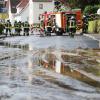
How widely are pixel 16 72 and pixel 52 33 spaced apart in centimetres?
3284

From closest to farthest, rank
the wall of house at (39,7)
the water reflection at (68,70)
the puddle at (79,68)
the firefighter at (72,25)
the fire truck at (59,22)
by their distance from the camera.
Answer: the water reflection at (68,70), the puddle at (79,68), the firefighter at (72,25), the fire truck at (59,22), the wall of house at (39,7)

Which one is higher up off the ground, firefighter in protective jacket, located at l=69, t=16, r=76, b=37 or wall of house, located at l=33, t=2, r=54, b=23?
wall of house, located at l=33, t=2, r=54, b=23

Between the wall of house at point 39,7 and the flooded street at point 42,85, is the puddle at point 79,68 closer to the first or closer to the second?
the flooded street at point 42,85

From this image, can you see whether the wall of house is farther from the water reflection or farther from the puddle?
the water reflection

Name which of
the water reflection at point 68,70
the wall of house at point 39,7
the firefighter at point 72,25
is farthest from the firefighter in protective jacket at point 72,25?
the wall of house at point 39,7

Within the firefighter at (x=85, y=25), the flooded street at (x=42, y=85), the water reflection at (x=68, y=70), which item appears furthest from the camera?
the firefighter at (x=85, y=25)

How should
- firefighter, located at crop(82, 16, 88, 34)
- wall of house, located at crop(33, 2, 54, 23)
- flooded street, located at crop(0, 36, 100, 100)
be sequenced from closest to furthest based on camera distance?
1. flooded street, located at crop(0, 36, 100, 100)
2. firefighter, located at crop(82, 16, 88, 34)
3. wall of house, located at crop(33, 2, 54, 23)

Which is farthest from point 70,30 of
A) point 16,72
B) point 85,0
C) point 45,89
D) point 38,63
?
point 45,89

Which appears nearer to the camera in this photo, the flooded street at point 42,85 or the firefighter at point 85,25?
the flooded street at point 42,85

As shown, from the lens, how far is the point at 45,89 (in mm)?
9930

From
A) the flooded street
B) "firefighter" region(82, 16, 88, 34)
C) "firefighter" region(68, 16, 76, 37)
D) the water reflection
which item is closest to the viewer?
the flooded street

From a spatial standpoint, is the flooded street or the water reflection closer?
the flooded street

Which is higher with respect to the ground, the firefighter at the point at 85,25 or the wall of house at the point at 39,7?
the wall of house at the point at 39,7

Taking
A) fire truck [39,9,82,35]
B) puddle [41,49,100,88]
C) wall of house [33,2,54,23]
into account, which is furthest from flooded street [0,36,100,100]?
wall of house [33,2,54,23]
